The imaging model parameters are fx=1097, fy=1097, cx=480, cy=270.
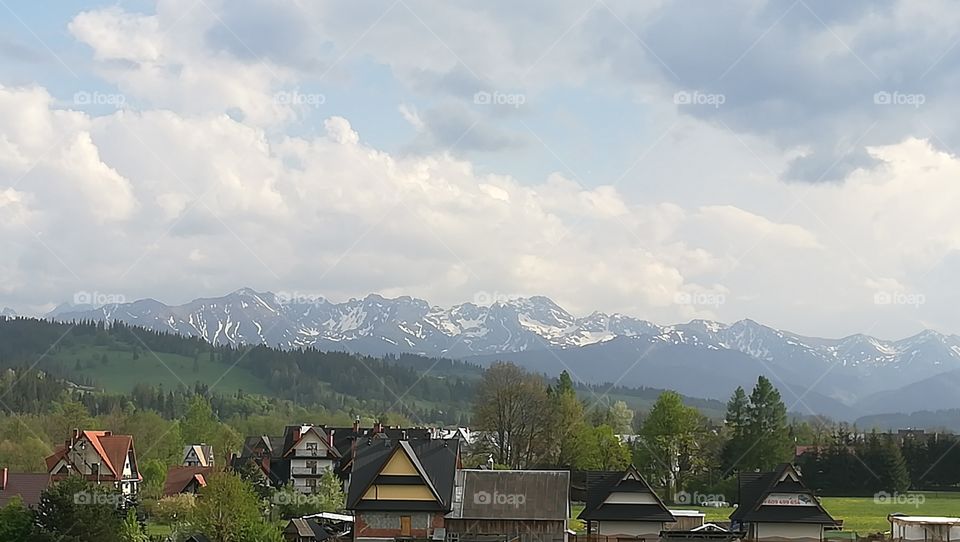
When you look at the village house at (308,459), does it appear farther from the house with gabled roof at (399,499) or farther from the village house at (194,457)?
the house with gabled roof at (399,499)

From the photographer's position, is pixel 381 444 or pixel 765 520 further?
pixel 381 444

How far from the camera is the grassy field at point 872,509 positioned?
6323 centimetres

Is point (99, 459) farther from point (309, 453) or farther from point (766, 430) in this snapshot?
point (766, 430)

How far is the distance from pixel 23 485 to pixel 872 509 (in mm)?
55447

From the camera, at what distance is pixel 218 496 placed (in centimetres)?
5109

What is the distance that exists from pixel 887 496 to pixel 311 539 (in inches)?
1995

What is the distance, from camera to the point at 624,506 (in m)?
57.8

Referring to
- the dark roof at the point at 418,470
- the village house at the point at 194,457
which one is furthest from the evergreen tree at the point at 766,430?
the village house at the point at 194,457

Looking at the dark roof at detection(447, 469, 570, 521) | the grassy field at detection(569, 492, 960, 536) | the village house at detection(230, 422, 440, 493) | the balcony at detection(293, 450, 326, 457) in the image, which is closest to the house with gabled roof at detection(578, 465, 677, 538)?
the dark roof at detection(447, 469, 570, 521)

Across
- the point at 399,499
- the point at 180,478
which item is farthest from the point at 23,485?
the point at 399,499

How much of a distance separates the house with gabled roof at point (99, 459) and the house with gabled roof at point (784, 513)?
4682cm

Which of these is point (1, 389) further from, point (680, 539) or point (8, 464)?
point (680, 539)

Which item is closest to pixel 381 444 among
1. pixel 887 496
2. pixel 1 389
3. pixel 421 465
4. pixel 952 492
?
pixel 421 465

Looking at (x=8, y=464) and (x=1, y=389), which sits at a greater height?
(x=1, y=389)
